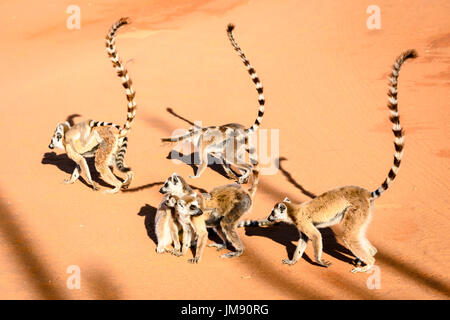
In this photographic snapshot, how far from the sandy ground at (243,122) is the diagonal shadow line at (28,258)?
0.02 metres

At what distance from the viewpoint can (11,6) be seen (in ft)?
87.2

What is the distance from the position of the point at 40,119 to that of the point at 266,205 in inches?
284

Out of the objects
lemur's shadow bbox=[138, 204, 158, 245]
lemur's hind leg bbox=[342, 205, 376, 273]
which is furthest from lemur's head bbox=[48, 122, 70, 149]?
lemur's hind leg bbox=[342, 205, 376, 273]

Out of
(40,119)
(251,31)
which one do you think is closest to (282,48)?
(251,31)

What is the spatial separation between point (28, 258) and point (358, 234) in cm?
414

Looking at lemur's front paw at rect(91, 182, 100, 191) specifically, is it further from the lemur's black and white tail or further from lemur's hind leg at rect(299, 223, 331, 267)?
lemur's hind leg at rect(299, 223, 331, 267)

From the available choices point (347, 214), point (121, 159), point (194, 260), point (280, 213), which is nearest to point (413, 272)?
point (347, 214)

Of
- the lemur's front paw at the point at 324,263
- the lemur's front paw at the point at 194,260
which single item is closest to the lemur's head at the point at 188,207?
the lemur's front paw at the point at 194,260

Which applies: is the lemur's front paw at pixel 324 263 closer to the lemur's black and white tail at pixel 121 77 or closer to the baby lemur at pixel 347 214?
the baby lemur at pixel 347 214

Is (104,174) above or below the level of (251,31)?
below

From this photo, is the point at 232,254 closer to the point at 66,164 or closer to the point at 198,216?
the point at 198,216

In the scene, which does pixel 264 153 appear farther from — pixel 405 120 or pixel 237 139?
pixel 405 120

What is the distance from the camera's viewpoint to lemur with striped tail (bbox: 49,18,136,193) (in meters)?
9.07

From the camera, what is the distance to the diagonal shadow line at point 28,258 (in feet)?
19.6
